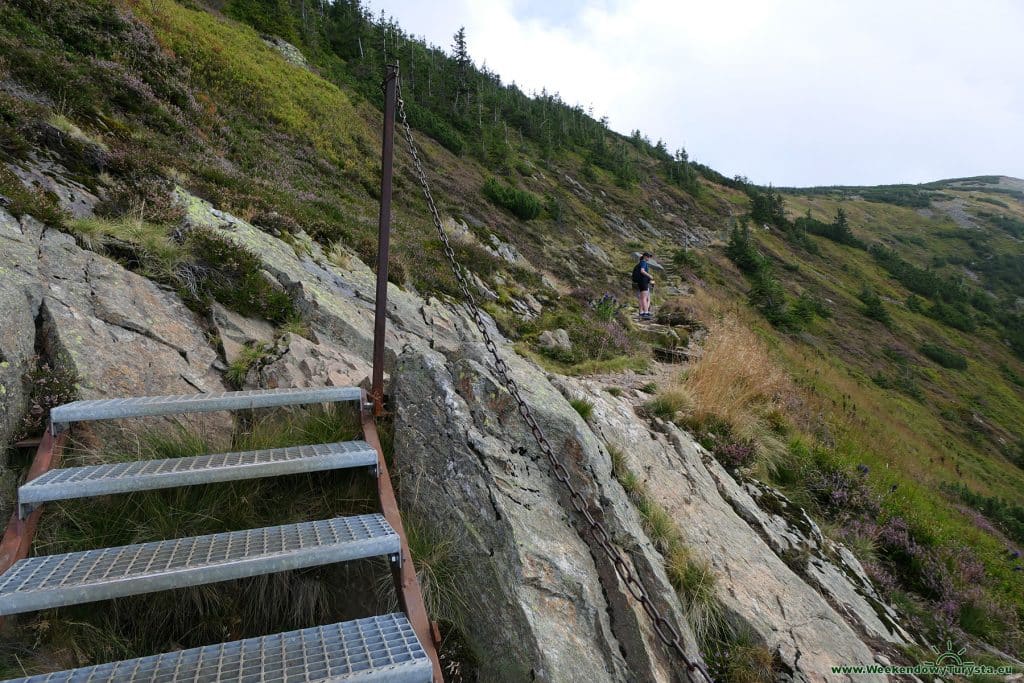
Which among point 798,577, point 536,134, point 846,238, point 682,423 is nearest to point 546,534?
point 798,577

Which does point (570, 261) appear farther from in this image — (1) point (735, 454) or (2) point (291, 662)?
(2) point (291, 662)

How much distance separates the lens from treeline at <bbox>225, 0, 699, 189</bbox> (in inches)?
1316

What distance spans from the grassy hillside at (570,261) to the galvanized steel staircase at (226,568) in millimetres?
3146

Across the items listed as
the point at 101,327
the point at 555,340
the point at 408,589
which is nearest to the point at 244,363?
the point at 101,327

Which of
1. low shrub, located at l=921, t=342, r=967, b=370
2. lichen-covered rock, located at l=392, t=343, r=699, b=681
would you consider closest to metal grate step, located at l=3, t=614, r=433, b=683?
lichen-covered rock, located at l=392, t=343, r=699, b=681

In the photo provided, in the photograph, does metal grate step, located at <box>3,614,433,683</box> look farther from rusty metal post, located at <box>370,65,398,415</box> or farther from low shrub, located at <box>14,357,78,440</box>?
low shrub, located at <box>14,357,78,440</box>

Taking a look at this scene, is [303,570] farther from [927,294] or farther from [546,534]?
[927,294]

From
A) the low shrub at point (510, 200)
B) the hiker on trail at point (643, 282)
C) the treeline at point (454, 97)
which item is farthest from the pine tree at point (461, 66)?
the hiker on trail at point (643, 282)

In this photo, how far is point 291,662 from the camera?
1765 mm

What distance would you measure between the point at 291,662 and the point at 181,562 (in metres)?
0.65

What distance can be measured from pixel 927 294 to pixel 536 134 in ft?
143

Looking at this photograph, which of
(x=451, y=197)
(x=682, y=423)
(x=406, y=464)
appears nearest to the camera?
(x=406, y=464)

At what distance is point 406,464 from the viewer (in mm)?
3096

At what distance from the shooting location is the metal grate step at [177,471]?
2270mm
